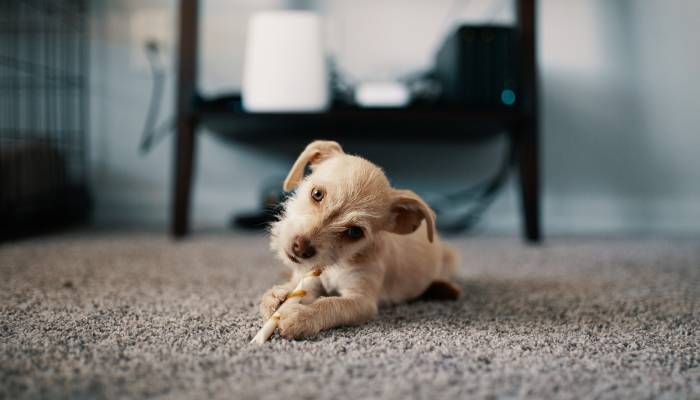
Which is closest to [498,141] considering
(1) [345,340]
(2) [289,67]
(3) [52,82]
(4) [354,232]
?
(2) [289,67]

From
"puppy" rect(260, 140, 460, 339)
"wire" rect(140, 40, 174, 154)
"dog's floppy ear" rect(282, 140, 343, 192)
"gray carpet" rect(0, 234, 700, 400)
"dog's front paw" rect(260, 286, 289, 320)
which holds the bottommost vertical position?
"gray carpet" rect(0, 234, 700, 400)

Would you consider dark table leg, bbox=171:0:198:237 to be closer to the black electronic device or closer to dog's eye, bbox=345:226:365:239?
the black electronic device

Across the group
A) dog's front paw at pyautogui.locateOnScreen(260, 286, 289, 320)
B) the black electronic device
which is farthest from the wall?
dog's front paw at pyautogui.locateOnScreen(260, 286, 289, 320)

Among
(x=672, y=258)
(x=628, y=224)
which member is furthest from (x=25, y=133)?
(x=628, y=224)

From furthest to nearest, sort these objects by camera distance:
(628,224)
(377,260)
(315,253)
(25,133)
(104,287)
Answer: (628,224) → (25,133) → (104,287) → (377,260) → (315,253)

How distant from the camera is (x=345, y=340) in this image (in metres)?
0.69

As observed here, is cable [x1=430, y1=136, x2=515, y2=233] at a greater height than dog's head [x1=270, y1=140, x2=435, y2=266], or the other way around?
dog's head [x1=270, y1=140, x2=435, y2=266]

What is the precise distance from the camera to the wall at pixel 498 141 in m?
2.19

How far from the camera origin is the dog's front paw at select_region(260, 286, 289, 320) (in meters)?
0.77

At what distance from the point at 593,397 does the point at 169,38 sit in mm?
2143

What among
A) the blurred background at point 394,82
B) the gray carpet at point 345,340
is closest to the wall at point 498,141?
the blurred background at point 394,82

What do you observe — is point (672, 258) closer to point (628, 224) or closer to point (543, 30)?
point (628, 224)

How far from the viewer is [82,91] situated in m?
2.16

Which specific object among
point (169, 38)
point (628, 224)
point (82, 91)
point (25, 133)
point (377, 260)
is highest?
point (169, 38)
